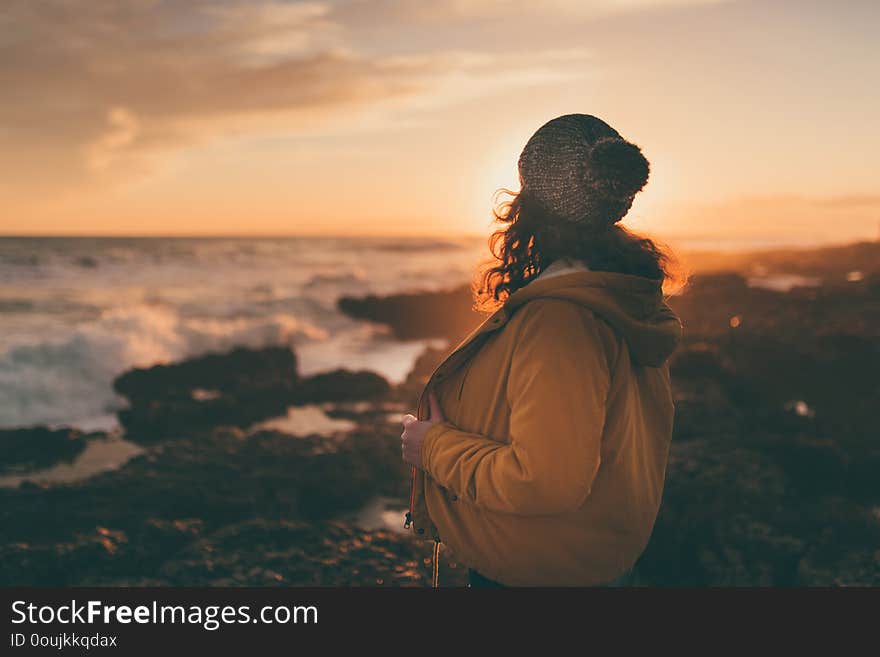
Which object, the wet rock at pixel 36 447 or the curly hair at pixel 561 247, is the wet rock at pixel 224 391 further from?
the curly hair at pixel 561 247

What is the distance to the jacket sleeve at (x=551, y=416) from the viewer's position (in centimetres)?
159

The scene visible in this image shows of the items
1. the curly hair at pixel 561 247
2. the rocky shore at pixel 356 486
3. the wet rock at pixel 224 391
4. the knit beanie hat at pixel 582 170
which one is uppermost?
the knit beanie hat at pixel 582 170

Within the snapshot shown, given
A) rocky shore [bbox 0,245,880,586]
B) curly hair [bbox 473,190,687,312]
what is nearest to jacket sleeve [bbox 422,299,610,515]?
curly hair [bbox 473,190,687,312]

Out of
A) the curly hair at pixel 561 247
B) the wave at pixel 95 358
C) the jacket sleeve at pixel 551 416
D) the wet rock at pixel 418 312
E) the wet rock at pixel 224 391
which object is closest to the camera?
the jacket sleeve at pixel 551 416

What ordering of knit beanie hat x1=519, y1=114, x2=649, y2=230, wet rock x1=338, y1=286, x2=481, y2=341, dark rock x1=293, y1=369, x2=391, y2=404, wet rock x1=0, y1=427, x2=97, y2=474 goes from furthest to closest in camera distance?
wet rock x1=338, y1=286, x2=481, y2=341
dark rock x1=293, y1=369, x2=391, y2=404
wet rock x1=0, y1=427, x2=97, y2=474
knit beanie hat x1=519, y1=114, x2=649, y2=230

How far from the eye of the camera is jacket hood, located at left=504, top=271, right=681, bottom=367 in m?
1.68

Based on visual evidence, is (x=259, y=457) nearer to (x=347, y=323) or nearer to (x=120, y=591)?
(x=120, y=591)

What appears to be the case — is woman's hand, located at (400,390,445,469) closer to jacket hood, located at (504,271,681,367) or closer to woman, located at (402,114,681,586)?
woman, located at (402,114,681,586)

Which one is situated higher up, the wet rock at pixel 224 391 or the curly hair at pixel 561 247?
the curly hair at pixel 561 247

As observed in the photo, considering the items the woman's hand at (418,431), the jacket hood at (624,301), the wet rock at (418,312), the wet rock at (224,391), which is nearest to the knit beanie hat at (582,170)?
the jacket hood at (624,301)

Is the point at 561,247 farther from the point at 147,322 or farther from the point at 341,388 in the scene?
the point at 147,322

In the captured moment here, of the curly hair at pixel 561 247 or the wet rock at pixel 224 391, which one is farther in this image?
the wet rock at pixel 224 391

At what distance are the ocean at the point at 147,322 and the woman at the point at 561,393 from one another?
1.39ft

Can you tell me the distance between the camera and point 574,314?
1651 mm
